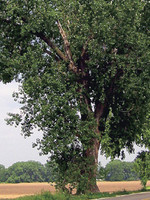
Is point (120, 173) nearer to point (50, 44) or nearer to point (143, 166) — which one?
point (143, 166)

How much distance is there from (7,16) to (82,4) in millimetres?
5628

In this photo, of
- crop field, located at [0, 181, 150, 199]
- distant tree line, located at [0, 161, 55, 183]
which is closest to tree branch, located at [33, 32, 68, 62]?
crop field, located at [0, 181, 150, 199]

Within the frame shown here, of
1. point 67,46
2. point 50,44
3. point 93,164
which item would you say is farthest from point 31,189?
point 67,46

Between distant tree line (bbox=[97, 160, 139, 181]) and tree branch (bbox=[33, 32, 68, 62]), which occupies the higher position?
distant tree line (bbox=[97, 160, 139, 181])

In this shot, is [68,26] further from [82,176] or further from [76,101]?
[82,176]

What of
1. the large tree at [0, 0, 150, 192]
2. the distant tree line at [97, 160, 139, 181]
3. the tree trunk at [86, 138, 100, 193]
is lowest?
the tree trunk at [86, 138, 100, 193]

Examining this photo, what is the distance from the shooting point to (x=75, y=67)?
29156 mm

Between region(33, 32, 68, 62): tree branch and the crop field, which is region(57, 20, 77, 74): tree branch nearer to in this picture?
region(33, 32, 68, 62): tree branch

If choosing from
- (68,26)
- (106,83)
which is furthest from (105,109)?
(68,26)

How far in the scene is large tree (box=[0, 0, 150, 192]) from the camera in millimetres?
26516

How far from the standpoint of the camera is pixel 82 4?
28.9 metres

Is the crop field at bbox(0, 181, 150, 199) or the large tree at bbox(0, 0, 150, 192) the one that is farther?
the crop field at bbox(0, 181, 150, 199)

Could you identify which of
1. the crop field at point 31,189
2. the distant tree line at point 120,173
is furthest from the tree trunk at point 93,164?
the distant tree line at point 120,173

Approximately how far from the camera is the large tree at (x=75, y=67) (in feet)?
87.0
